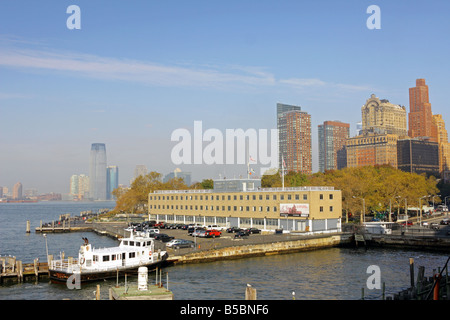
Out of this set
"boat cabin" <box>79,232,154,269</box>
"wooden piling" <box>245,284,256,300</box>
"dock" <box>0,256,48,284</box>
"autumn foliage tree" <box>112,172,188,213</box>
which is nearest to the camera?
"wooden piling" <box>245,284,256,300</box>

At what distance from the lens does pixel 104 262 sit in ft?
166

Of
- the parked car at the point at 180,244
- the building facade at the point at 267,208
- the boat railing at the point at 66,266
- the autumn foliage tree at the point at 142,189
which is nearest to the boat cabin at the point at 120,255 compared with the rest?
the boat railing at the point at 66,266

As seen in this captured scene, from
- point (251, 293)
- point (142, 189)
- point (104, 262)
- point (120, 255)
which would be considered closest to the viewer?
point (251, 293)

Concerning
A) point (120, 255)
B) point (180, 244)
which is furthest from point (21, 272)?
point (180, 244)

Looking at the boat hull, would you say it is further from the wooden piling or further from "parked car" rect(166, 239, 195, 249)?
the wooden piling

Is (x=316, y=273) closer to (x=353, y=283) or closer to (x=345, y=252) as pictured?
(x=353, y=283)

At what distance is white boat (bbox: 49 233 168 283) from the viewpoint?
49125mm

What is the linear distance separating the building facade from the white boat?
38.3 meters

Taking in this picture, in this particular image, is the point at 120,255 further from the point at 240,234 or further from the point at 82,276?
the point at 240,234

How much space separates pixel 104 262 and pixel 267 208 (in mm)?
47907

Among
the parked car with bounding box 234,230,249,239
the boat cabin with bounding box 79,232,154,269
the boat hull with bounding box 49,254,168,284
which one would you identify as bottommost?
the boat hull with bounding box 49,254,168,284

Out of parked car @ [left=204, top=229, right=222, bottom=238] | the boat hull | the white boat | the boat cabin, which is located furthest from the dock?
parked car @ [left=204, top=229, right=222, bottom=238]
